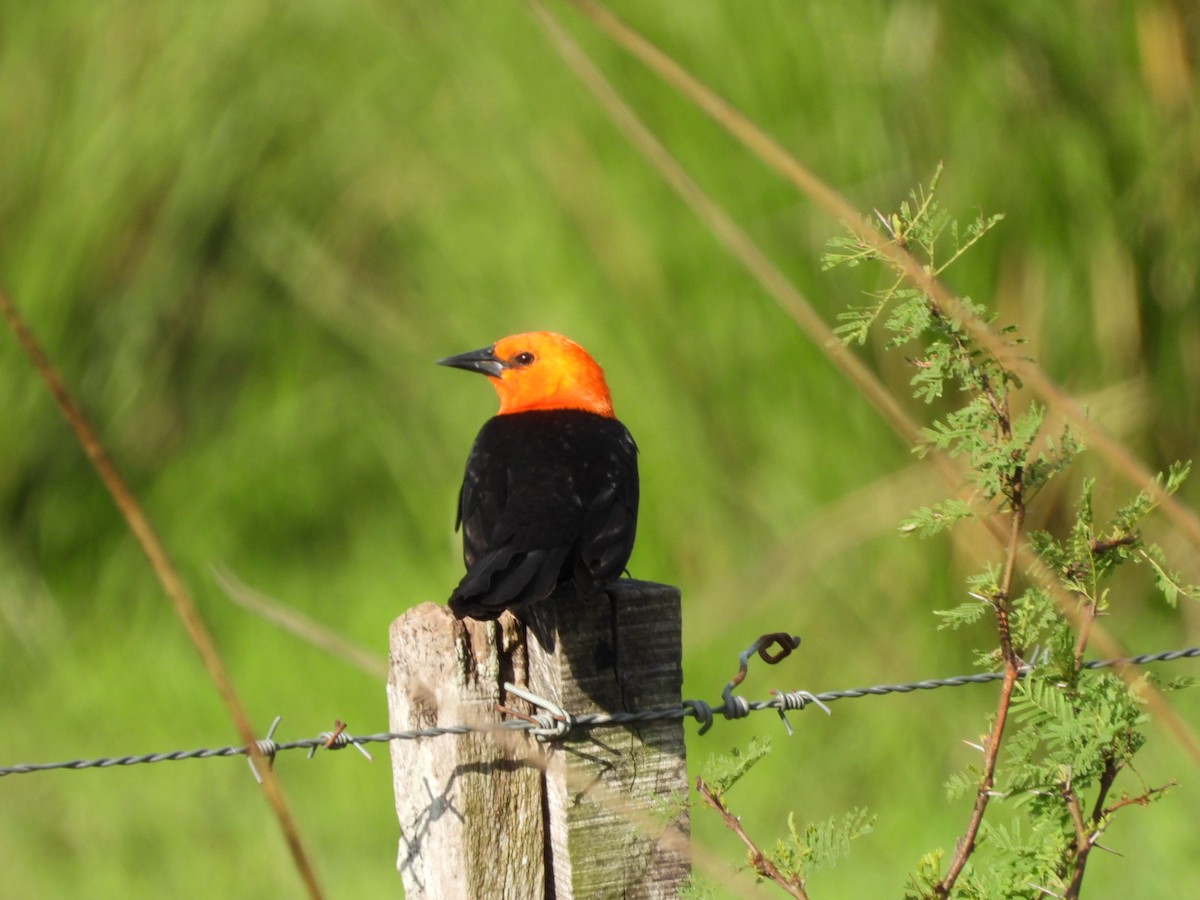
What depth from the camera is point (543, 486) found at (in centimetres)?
304

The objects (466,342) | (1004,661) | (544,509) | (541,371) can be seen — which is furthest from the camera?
(466,342)

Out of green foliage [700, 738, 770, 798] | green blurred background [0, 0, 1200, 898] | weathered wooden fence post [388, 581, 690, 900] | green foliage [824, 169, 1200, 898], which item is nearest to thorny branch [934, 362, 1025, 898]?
green foliage [824, 169, 1200, 898]

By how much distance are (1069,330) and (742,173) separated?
1182 mm

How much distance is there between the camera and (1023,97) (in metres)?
4.70

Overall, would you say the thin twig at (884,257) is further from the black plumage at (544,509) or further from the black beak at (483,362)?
the black beak at (483,362)

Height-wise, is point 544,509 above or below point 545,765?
above

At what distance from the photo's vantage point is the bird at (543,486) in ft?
8.11

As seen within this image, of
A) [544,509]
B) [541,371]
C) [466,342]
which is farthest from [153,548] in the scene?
[466,342]

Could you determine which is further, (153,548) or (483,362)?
(483,362)

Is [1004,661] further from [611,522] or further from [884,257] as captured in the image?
[611,522]

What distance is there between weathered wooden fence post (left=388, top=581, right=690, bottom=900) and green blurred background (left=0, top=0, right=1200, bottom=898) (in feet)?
9.02

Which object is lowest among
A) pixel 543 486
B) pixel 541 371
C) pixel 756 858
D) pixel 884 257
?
pixel 756 858

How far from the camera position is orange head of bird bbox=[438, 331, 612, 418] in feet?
12.9

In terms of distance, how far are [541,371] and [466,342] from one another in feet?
5.01
